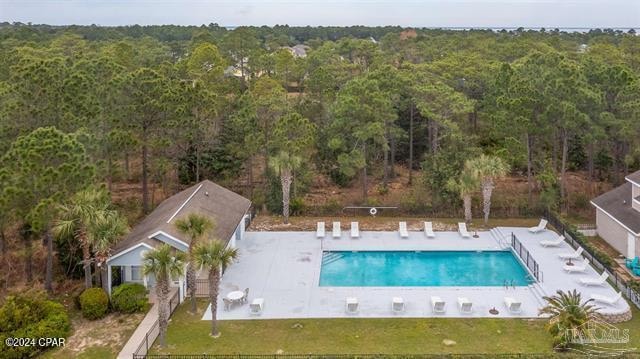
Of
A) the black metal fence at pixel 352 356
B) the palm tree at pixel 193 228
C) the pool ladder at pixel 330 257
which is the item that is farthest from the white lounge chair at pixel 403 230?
the black metal fence at pixel 352 356

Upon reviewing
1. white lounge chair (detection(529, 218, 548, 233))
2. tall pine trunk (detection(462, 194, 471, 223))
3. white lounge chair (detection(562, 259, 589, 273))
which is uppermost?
tall pine trunk (detection(462, 194, 471, 223))

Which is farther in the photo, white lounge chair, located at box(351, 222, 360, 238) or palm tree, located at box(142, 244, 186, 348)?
white lounge chair, located at box(351, 222, 360, 238)

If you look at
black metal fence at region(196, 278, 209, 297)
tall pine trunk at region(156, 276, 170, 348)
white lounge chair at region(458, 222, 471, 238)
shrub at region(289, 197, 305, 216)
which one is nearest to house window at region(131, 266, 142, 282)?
black metal fence at region(196, 278, 209, 297)

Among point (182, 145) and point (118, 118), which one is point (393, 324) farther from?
point (182, 145)

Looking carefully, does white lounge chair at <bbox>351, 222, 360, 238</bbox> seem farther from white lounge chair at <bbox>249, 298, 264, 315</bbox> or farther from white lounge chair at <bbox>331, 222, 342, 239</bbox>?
white lounge chair at <bbox>249, 298, 264, 315</bbox>

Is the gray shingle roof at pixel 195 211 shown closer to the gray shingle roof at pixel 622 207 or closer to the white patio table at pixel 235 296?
the white patio table at pixel 235 296

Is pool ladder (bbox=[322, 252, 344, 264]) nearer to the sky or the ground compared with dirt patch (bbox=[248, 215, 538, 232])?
nearer to the ground

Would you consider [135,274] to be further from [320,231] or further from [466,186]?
[466,186]
